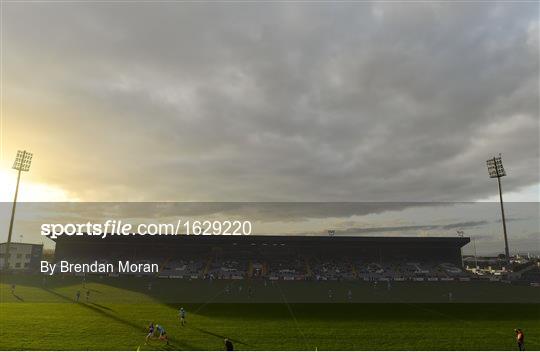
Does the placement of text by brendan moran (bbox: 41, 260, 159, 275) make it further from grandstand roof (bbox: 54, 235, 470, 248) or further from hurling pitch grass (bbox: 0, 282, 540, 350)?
hurling pitch grass (bbox: 0, 282, 540, 350)

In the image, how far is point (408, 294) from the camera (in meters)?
52.1

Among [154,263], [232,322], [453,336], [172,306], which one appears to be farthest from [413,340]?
[154,263]

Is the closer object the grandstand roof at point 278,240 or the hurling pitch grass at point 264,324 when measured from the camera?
the hurling pitch grass at point 264,324

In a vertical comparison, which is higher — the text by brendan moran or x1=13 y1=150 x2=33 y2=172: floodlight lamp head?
x1=13 y1=150 x2=33 y2=172: floodlight lamp head

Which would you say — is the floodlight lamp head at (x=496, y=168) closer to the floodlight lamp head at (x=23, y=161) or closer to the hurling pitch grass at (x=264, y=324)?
the hurling pitch grass at (x=264, y=324)

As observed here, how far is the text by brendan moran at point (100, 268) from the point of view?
74.4 metres

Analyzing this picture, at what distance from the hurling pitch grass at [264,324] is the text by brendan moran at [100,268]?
101 feet

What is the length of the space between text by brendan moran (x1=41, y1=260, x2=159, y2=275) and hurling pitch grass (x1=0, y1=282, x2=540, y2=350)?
30724 mm

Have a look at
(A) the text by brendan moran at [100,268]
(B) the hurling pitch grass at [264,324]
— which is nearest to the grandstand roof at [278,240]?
(A) the text by brendan moran at [100,268]

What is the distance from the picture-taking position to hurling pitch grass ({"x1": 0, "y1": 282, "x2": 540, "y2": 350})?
2400cm

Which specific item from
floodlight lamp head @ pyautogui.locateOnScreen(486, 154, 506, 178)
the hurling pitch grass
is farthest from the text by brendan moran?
floodlight lamp head @ pyautogui.locateOnScreen(486, 154, 506, 178)

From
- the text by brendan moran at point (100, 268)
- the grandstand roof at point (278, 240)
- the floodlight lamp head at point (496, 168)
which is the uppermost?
the floodlight lamp head at point (496, 168)

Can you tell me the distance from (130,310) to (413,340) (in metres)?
27.1

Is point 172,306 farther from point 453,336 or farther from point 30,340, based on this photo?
point 453,336
